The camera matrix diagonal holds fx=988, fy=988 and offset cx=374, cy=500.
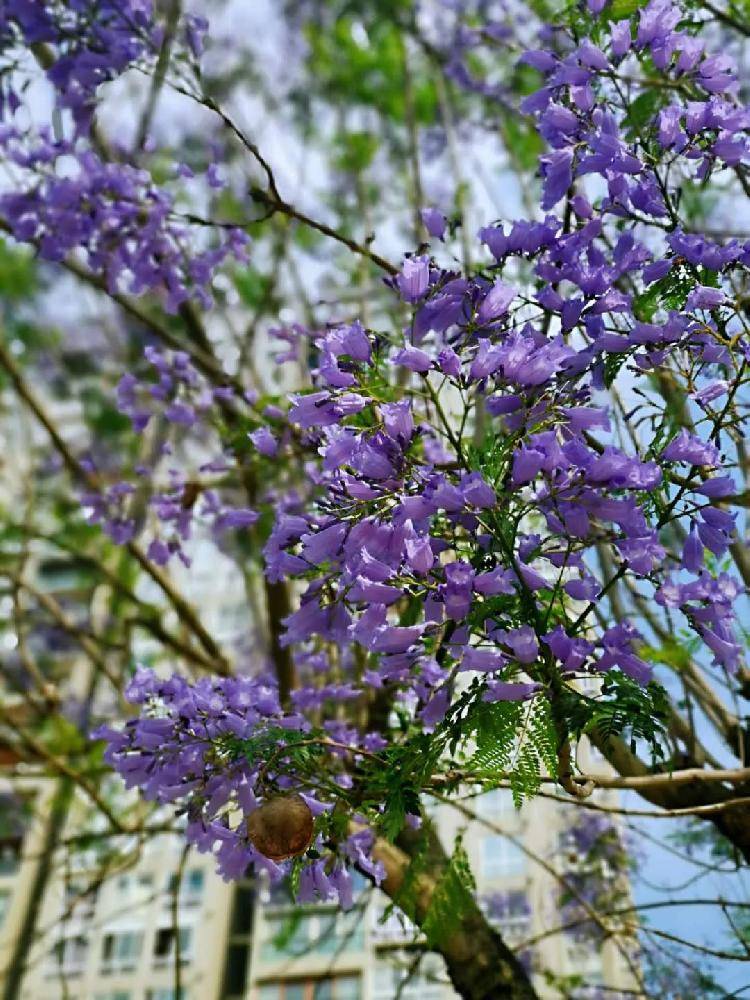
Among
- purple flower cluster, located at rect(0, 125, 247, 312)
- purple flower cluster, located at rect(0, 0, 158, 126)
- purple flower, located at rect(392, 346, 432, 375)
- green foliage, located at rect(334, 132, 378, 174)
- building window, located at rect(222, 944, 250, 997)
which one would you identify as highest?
green foliage, located at rect(334, 132, 378, 174)

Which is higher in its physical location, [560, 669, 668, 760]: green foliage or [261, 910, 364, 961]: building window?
[261, 910, 364, 961]: building window

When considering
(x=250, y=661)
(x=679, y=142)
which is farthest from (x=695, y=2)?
(x=250, y=661)

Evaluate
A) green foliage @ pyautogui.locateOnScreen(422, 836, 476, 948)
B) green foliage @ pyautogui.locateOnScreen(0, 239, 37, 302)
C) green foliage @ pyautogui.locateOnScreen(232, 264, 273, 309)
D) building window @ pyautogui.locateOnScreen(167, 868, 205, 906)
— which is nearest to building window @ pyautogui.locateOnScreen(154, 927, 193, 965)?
building window @ pyautogui.locateOnScreen(167, 868, 205, 906)

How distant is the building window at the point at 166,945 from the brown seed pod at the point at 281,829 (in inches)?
Result: 511

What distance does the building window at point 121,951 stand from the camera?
13219mm

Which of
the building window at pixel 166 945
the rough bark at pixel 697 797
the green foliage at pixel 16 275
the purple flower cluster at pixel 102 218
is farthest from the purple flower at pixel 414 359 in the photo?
the building window at pixel 166 945

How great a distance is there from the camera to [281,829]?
5.10 feet

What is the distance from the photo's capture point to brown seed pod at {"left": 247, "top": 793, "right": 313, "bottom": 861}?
1.56m

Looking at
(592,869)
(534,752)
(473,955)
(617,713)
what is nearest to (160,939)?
(592,869)

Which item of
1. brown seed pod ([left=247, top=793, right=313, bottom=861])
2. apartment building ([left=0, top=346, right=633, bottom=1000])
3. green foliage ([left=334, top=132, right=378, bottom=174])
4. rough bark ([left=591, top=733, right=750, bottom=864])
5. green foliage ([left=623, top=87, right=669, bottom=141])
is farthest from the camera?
apartment building ([left=0, top=346, right=633, bottom=1000])

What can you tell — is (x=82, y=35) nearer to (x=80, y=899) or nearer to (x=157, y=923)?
(x=80, y=899)

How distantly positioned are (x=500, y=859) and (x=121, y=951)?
36.3ft

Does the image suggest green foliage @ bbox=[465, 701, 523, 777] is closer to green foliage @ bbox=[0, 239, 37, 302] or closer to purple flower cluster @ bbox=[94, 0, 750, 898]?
purple flower cluster @ bbox=[94, 0, 750, 898]

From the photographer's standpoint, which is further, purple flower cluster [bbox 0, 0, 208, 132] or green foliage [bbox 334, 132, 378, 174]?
green foliage [bbox 334, 132, 378, 174]
